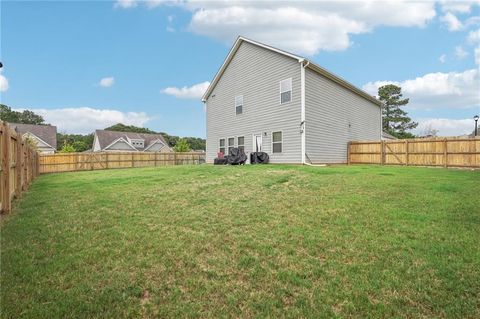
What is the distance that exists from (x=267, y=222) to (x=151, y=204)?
3066 mm

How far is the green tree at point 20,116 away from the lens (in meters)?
53.8

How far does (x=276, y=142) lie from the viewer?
1697 cm

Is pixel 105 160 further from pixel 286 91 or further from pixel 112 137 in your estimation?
pixel 112 137

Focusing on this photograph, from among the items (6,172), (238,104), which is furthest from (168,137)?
(6,172)

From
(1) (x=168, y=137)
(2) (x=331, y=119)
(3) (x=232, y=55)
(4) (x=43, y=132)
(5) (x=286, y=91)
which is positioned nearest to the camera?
(5) (x=286, y=91)

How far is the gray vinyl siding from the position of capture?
16.0 metres

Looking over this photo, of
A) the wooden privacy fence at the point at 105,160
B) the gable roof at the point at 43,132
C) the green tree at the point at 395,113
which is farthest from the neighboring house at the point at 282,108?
the gable roof at the point at 43,132

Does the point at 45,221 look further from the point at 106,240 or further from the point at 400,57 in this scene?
the point at 400,57

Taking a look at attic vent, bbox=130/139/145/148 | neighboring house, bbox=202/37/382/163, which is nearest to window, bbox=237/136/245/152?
neighboring house, bbox=202/37/382/163

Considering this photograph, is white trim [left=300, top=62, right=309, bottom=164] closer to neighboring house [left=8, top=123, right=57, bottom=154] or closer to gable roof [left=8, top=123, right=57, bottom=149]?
neighboring house [left=8, top=123, right=57, bottom=154]

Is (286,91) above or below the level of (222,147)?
above

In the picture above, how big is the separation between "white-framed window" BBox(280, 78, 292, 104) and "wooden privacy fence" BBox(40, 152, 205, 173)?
754 inches

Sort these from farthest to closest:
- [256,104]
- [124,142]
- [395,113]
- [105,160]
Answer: [124,142] → [395,113] → [105,160] → [256,104]

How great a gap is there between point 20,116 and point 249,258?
70.1 m
